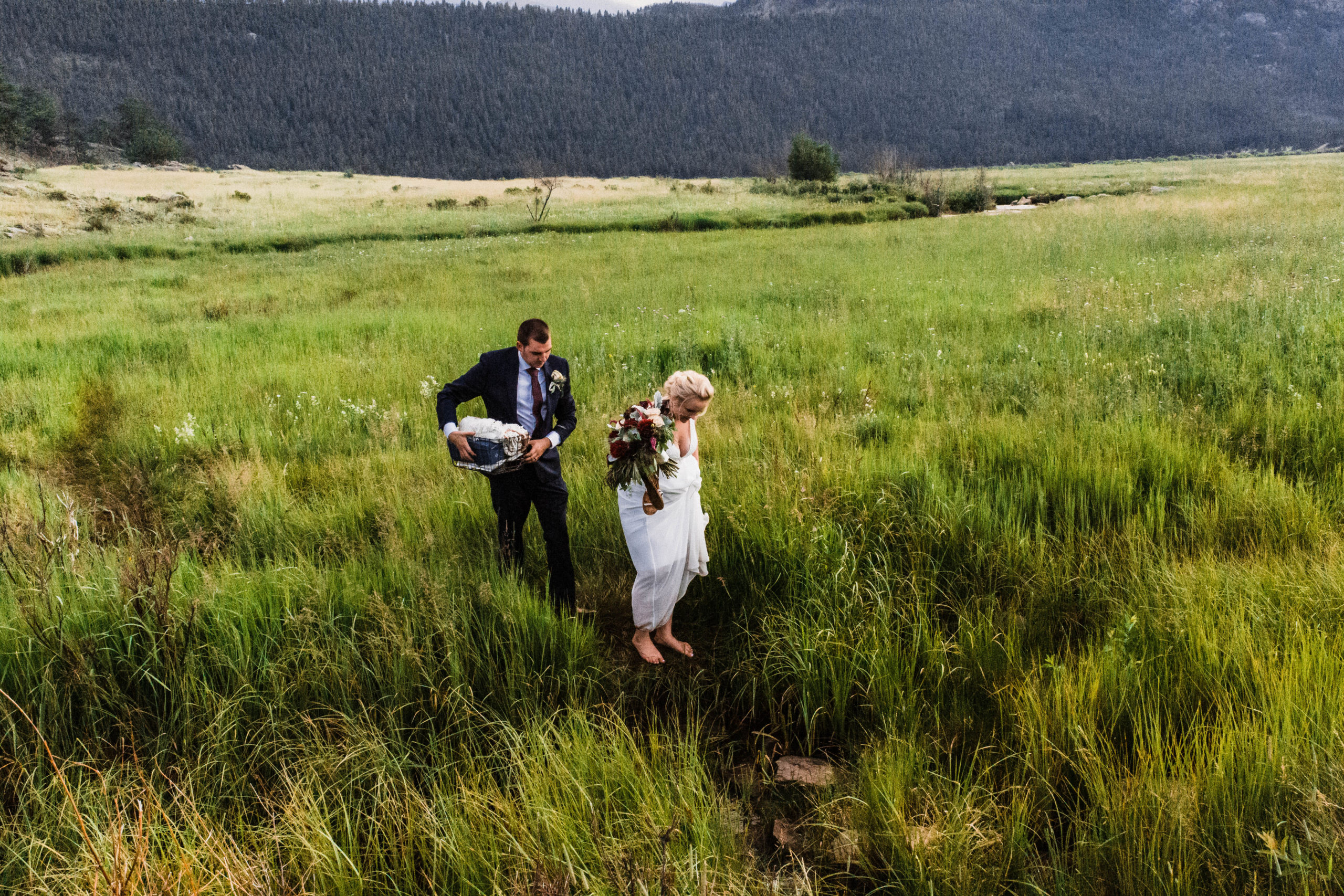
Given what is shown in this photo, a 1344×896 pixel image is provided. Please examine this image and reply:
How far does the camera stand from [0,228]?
28047 millimetres

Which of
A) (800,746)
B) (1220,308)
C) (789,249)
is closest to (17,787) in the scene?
(800,746)

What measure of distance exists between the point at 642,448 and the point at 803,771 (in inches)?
62.3

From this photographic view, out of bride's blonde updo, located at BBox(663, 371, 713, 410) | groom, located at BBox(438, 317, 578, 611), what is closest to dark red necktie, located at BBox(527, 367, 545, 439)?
groom, located at BBox(438, 317, 578, 611)

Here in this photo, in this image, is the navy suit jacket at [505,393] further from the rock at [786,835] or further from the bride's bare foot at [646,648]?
the rock at [786,835]

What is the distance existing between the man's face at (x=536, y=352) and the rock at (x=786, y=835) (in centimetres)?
257

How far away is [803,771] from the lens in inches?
114

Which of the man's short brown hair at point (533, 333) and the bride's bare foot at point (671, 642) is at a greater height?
the man's short brown hair at point (533, 333)

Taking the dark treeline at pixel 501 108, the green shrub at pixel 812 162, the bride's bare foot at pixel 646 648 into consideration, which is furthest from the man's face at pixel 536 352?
the dark treeline at pixel 501 108

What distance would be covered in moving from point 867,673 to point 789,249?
1897 centimetres

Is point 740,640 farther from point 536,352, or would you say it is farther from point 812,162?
point 812,162

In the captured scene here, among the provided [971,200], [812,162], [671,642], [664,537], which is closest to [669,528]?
[664,537]

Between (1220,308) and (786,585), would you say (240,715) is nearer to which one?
(786,585)

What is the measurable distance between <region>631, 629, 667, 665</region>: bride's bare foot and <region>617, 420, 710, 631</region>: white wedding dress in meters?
0.03

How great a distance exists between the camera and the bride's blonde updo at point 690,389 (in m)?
3.52
